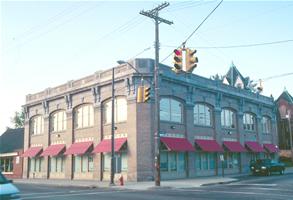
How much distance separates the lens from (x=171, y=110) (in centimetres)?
3688

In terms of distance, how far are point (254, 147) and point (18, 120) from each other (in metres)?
61.1

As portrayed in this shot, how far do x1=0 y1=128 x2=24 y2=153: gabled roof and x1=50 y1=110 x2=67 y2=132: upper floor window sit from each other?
31.6 ft

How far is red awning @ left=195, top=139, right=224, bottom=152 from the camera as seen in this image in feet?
126

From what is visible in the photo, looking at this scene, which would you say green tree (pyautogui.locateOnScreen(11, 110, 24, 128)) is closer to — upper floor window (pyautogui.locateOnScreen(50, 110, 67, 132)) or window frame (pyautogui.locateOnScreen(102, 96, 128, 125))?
upper floor window (pyautogui.locateOnScreen(50, 110, 67, 132))

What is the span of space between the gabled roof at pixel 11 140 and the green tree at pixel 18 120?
33.7 metres

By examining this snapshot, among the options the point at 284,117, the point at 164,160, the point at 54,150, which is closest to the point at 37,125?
the point at 54,150

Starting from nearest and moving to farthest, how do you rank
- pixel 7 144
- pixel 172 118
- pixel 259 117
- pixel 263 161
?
1. pixel 172 118
2. pixel 263 161
3. pixel 259 117
4. pixel 7 144

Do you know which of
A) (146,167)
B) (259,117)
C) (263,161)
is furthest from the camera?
(259,117)

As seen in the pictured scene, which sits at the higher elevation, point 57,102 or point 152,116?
point 57,102

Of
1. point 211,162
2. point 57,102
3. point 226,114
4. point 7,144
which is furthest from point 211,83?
point 7,144

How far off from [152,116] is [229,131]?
44.8ft

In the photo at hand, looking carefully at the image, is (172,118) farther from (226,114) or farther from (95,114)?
(226,114)

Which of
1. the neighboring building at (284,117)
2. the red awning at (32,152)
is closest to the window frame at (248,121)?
the red awning at (32,152)

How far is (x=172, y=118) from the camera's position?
36781mm
